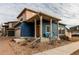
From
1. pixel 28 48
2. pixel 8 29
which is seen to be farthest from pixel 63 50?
pixel 8 29

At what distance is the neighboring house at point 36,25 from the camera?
2.88 meters

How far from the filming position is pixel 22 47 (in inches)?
113

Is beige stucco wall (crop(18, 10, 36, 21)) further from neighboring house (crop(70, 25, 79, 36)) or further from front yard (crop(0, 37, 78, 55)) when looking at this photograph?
neighboring house (crop(70, 25, 79, 36))

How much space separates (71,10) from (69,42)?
44 cm

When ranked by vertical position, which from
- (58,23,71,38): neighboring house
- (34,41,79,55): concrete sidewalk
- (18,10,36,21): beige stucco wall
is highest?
(18,10,36,21): beige stucco wall

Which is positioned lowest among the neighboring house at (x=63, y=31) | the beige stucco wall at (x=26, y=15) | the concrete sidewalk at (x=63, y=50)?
the concrete sidewalk at (x=63, y=50)

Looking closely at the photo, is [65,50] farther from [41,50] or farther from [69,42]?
[41,50]

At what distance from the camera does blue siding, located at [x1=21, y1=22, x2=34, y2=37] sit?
288cm

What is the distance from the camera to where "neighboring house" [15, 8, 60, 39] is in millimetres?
2885

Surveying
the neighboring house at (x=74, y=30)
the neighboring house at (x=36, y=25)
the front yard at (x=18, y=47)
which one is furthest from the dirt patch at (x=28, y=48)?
the neighboring house at (x=74, y=30)

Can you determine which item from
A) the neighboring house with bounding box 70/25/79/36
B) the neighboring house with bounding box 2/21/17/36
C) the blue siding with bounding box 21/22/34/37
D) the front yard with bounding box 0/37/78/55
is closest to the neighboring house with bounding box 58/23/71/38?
the neighboring house with bounding box 70/25/79/36

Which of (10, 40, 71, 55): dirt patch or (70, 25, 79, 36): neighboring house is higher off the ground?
(70, 25, 79, 36): neighboring house

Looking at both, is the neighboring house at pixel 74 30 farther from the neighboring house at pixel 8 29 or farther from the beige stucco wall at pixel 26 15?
the neighboring house at pixel 8 29

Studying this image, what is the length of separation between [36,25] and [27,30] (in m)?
0.14
